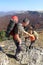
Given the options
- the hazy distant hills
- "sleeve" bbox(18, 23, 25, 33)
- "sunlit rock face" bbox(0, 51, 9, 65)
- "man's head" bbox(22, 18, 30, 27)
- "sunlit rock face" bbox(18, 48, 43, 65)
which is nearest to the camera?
"sunlit rock face" bbox(0, 51, 9, 65)

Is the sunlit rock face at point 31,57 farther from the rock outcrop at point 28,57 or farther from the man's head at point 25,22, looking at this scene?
the man's head at point 25,22

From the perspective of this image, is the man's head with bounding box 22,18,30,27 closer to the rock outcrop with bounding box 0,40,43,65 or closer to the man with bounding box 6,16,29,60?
the man with bounding box 6,16,29,60

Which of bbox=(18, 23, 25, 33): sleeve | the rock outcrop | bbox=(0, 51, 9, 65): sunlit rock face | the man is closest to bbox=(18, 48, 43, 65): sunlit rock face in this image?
the rock outcrop

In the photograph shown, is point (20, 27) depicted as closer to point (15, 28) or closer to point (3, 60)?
point (15, 28)

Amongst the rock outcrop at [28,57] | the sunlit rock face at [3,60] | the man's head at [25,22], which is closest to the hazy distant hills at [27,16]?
the rock outcrop at [28,57]

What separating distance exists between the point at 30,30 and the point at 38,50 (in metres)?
0.92

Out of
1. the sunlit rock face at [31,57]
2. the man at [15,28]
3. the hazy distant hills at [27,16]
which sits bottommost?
the hazy distant hills at [27,16]

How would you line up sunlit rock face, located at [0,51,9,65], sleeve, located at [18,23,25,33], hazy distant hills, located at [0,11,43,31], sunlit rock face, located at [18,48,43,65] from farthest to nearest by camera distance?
hazy distant hills, located at [0,11,43,31]
sunlit rock face, located at [18,48,43,65]
sleeve, located at [18,23,25,33]
sunlit rock face, located at [0,51,9,65]

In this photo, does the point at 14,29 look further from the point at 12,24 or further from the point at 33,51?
the point at 33,51

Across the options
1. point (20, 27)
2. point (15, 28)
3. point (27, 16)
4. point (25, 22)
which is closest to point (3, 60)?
point (15, 28)

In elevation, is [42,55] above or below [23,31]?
below

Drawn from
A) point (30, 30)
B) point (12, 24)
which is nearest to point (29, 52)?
point (30, 30)

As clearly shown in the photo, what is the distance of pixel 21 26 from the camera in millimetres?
8688

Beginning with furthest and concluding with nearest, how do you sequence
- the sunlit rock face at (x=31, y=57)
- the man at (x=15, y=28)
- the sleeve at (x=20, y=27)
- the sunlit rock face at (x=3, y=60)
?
the sunlit rock face at (x=31, y=57) → the sleeve at (x=20, y=27) → the man at (x=15, y=28) → the sunlit rock face at (x=3, y=60)
